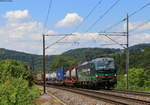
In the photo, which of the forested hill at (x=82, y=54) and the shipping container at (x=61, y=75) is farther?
the shipping container at (x=61, y=75)

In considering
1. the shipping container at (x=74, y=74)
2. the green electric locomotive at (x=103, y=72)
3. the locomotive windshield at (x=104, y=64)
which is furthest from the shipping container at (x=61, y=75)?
the locomotive windshield at (x=104, y=64)

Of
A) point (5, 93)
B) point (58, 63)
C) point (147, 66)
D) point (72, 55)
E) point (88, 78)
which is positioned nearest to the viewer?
point (5, 93)

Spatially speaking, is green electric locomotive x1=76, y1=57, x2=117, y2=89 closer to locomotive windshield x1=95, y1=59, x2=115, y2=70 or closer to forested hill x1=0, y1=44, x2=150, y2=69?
locomotive windshield x1=95, y1=59, x2=115, y2=70

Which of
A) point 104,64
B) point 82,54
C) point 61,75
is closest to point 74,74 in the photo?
point 104,64

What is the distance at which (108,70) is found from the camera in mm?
42438

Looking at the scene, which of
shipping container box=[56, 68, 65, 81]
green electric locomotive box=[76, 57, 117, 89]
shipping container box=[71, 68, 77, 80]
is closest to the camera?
green electric locomotive box=[76, 57, 117, 89]

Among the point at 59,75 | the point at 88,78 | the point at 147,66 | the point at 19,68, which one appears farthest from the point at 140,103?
the point at 147,66

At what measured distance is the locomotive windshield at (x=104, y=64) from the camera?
4225 cm

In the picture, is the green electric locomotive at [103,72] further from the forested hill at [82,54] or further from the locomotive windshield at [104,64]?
the forested hill at [82,54]

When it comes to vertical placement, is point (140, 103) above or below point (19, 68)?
below

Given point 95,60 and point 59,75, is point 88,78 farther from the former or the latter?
point 59,75

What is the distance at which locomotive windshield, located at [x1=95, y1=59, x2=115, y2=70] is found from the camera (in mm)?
42250

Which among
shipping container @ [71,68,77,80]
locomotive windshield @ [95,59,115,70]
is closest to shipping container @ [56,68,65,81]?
shipping container @ [71,68,77,80]

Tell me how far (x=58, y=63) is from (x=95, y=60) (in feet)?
448
